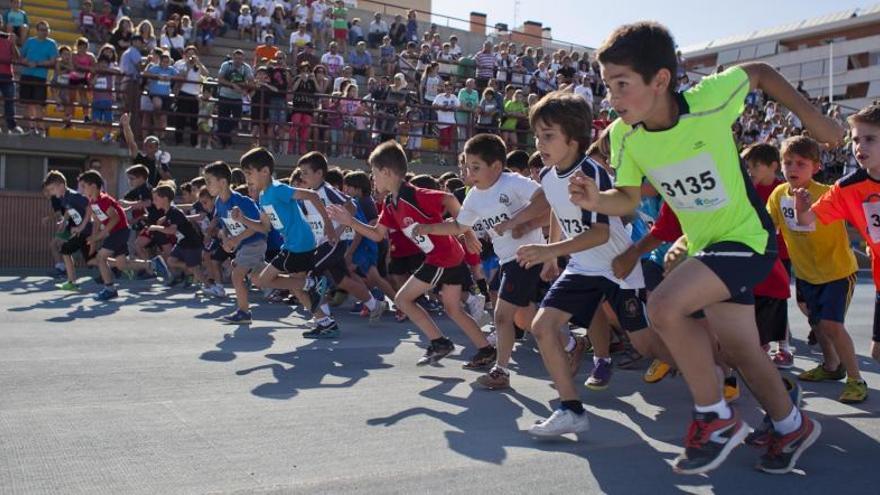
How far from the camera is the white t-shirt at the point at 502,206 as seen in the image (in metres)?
6.50

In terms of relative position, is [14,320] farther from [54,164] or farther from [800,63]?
[800,63]

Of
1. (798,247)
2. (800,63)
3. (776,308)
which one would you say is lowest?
(776,308)

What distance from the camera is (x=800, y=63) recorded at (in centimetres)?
6556

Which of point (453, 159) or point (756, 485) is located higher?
point (453, 159)

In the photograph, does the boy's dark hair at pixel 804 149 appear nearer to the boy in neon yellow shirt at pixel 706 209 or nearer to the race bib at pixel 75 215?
the boy in neon yellow shirt at pixel 706 209

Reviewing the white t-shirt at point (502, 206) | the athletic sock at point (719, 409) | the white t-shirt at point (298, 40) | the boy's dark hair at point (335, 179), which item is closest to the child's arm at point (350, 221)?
the white t-shirt at point (502, 206)

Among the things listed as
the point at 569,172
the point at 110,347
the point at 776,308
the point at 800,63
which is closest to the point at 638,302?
the point at 569,172

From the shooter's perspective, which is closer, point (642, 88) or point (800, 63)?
point (642, 88)

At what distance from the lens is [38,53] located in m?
15.9

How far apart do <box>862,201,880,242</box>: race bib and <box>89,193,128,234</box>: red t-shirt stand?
952cm

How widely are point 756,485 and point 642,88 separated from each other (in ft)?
6.03

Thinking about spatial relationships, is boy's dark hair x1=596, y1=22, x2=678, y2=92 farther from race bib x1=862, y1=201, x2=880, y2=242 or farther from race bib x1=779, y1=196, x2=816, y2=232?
race bib x1=779, y1=196, x2=816, y2=232

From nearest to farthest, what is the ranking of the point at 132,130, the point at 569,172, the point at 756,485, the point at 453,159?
the point at 756,485 < the point at 569,172 < the point at 132,130 < the point at 453,159

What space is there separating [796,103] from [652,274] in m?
2.47
